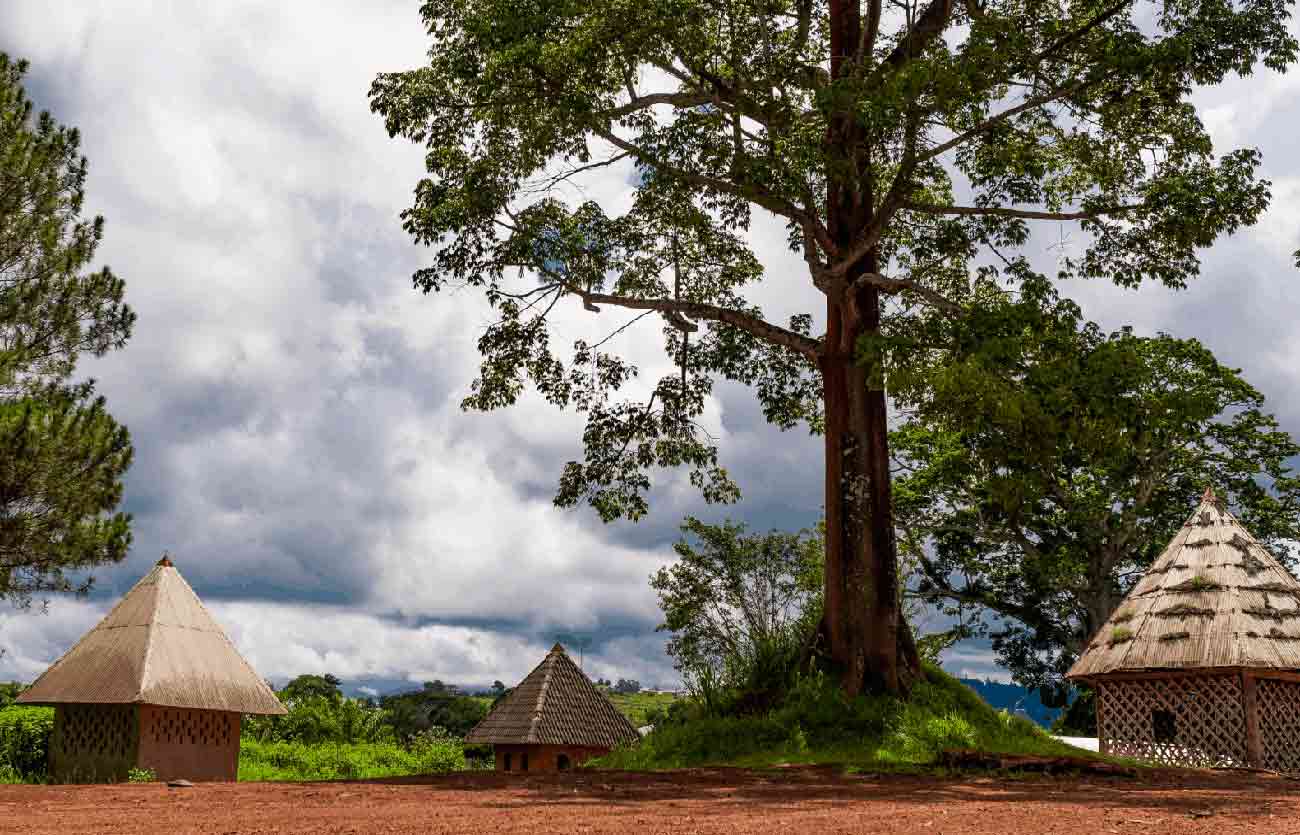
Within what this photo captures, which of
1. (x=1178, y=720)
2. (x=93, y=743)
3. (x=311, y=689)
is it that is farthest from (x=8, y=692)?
(x=1178, y=720)

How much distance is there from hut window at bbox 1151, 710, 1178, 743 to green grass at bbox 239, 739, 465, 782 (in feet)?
57.6

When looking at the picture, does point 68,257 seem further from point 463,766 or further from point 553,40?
point 463,766

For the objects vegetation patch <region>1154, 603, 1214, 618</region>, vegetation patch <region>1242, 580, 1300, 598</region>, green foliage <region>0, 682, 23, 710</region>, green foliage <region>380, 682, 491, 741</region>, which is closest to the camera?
vegetation patch <region>1154, 603, 1214, 618</region>

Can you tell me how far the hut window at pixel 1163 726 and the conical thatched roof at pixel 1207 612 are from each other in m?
1.39

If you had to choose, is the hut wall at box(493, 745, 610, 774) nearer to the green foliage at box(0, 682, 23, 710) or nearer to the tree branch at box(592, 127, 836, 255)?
the green foliage at box(0, 682, 23, 710)

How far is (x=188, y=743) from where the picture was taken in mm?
21531

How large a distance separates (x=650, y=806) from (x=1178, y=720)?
49.5 ft

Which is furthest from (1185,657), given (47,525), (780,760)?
(47,525)

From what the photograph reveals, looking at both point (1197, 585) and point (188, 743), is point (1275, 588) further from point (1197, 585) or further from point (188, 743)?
point (188, 743)

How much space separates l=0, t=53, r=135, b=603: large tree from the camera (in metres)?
23.2

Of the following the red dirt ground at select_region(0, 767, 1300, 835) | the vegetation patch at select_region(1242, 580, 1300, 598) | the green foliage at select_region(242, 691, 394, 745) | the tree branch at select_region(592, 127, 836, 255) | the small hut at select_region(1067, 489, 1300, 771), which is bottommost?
the green foliage at select_region(242, 691, 394, 745)

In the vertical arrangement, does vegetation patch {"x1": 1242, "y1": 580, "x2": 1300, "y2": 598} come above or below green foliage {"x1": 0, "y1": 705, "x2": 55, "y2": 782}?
above

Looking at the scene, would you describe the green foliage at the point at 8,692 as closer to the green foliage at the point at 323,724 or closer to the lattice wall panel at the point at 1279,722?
the green foliage at the point at 323,724

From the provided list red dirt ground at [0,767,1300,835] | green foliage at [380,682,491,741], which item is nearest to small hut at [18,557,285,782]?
red dirt ground at [0,767,1300,835]
